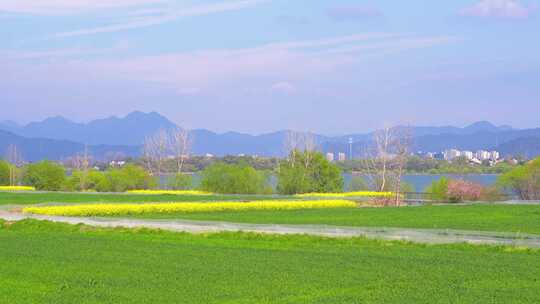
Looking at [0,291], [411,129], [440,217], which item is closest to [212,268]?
[0,291]

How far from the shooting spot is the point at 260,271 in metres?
16.3

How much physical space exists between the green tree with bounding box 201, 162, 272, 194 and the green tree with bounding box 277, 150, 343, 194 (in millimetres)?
2352

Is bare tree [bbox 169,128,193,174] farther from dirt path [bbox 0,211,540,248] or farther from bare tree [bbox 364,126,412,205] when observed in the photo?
dirt path [bbox 0,211,540,248]

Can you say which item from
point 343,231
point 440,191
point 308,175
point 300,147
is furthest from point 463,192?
point 343,231

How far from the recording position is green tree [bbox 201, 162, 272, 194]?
65.6 m

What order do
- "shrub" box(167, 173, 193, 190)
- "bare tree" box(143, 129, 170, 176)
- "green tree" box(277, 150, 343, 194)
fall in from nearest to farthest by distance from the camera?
"green tree" box(277, 150, 343, 194) < "shrub" box(167, 173, 193, 190) < "bare tree" box(143, 129, 170, 176)

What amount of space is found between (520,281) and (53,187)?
60.5 metres

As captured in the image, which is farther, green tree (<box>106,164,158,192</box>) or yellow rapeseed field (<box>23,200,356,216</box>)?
green tree (<box>106,164,158,192</box>)

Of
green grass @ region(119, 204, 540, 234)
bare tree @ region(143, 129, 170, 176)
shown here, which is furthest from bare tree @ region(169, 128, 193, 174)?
green grass @ region(119, 204, 540, 234)

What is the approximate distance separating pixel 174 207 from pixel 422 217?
39.6 ft

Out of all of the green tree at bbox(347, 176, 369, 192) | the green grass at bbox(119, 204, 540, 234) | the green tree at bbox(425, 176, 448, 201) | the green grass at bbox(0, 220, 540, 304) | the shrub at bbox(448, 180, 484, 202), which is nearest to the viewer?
the green grass at bbox(0, 220, 540, 304)

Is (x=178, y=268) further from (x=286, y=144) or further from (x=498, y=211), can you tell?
(x=286, y=144)

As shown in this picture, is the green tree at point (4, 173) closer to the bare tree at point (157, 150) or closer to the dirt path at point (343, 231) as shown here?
the bare tree at point (157, 150)

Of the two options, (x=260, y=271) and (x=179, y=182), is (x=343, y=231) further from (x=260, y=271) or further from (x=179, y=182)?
(x=179, y=182)
